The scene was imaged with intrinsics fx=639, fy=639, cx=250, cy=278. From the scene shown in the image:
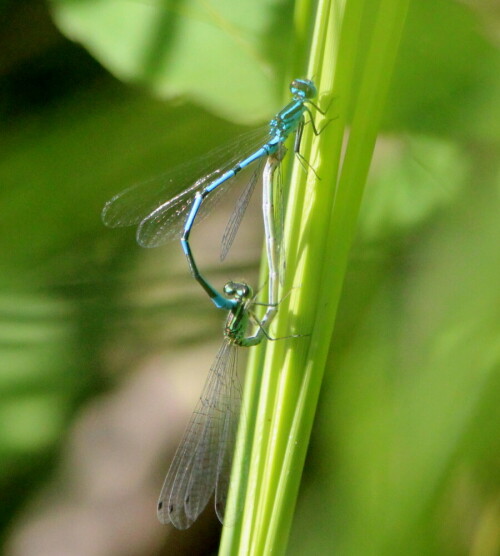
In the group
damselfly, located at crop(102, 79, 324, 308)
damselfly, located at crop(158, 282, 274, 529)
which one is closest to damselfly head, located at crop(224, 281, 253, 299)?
damselfly, located at crop(158, 282, 274, 529)

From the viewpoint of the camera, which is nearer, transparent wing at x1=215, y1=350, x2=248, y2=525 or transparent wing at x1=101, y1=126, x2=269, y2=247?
transparent wing at x1=215, y1=350, x2=248, y2=525

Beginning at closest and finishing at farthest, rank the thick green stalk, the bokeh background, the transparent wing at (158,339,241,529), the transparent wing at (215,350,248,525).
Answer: the thick green stalk → the bokeh background → the transparent wing at (215,350,248,525) → the transparent wing at (158,339,241,529)

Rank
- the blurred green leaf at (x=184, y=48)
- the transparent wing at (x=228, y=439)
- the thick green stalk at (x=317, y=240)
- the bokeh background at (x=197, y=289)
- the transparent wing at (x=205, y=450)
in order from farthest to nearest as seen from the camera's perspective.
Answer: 1. the blurred green leaf at (x=184, y=48)
2. the transparent wing at (x=205, y=450)
3. the transparent wing at (x=228, y=439)
4. the bokeh background at (x=197, y=289)
5. the thick green stalk at (x=317, y=240)

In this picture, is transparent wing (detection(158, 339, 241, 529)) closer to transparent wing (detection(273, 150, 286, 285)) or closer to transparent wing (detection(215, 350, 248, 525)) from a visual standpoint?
transparent wing (detection(215, 350, 248, 525))

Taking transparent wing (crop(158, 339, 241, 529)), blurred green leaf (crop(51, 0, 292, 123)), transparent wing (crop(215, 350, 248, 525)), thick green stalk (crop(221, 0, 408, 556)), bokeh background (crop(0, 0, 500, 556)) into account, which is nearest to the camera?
thick green stalk (crop(221, 0, 408, 556))

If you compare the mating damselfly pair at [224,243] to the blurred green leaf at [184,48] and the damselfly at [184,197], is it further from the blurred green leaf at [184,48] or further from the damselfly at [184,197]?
the blurred green leaf at [184,48]

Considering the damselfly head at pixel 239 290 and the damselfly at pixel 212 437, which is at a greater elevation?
the damselfly head at pixel 239 290

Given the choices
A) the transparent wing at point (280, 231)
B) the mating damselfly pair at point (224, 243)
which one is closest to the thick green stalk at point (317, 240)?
the transparent wing at point (280, 231)

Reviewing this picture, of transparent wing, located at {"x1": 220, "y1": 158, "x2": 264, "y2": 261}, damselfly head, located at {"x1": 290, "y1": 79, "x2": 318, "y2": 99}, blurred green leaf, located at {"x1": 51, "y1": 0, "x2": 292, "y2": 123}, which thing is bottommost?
damselfly head, located at {"x1": 290, "y1": 79, "x2": 318, "y2": 99}

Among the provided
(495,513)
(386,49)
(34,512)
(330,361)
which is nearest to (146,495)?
(34,512)
